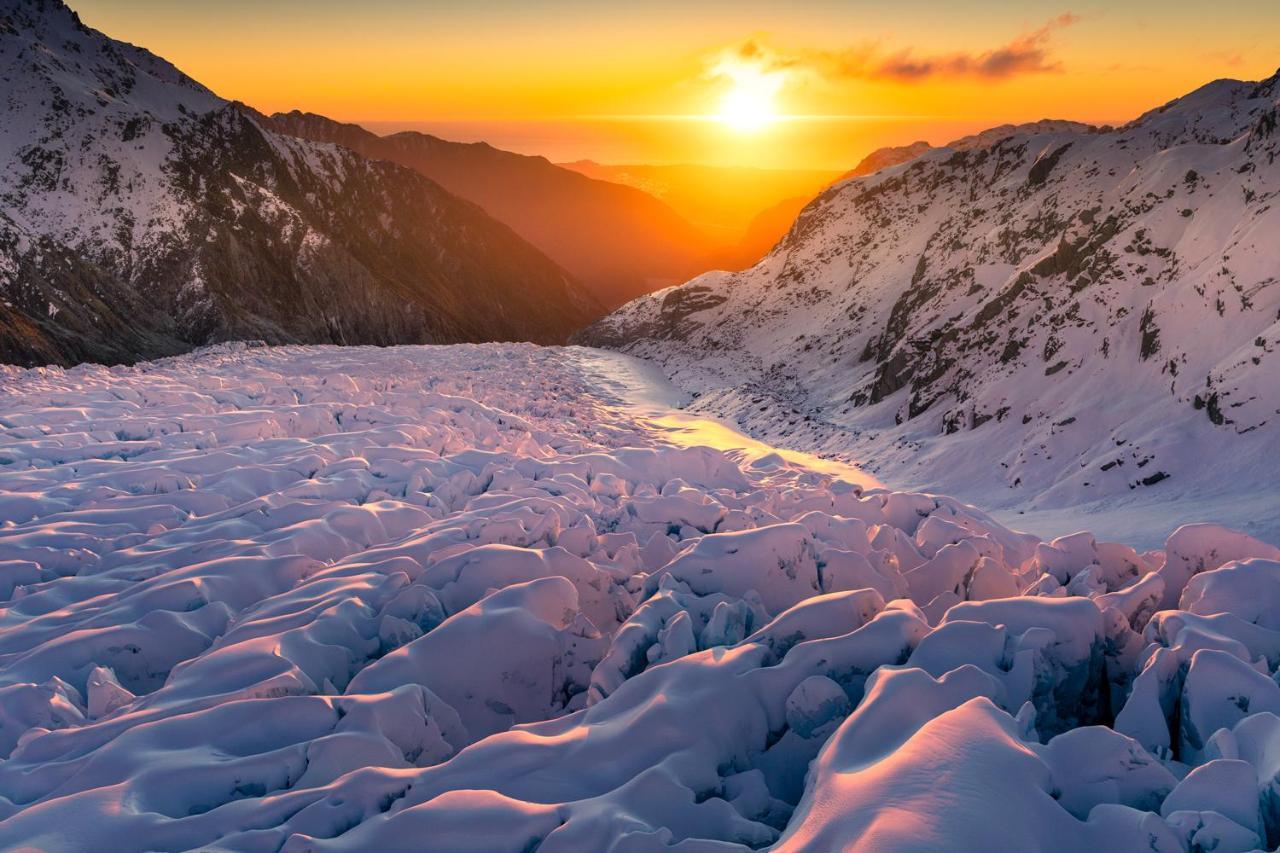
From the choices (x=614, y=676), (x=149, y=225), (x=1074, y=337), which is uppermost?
(x=149, y=225)

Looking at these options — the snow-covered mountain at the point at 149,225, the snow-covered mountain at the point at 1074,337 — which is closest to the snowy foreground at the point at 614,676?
the snow-covered mountain at the point at 1074,337

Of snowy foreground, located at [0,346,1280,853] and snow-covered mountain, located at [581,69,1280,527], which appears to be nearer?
snowy foreground, located at [0,346,1280,853]

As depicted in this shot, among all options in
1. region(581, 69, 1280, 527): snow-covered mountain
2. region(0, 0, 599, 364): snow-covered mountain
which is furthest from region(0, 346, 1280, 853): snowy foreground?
region(0, 0, 599, 364): snow-covered mountain

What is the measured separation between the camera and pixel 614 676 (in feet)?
19.0

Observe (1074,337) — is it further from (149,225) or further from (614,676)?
(149,225)

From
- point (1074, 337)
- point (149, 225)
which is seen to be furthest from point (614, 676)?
point (149, 225)

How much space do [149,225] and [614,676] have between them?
84.3 metres

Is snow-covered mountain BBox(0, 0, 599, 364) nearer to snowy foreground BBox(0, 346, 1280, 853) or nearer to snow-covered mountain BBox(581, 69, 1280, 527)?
snowy foreground BBox(0, 346, 1280, 853)

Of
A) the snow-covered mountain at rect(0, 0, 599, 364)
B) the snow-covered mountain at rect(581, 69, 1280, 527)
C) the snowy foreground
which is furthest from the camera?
the snow-covered mountain at rect(0, 0, 599, 364)

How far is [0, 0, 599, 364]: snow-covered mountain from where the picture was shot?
182 feet

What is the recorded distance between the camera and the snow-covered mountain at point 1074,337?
18.3 metres

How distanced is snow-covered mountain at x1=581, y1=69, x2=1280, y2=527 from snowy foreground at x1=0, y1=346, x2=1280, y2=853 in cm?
1239

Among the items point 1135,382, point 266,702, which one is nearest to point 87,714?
point 266,702

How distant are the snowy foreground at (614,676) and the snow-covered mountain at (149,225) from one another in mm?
45469
